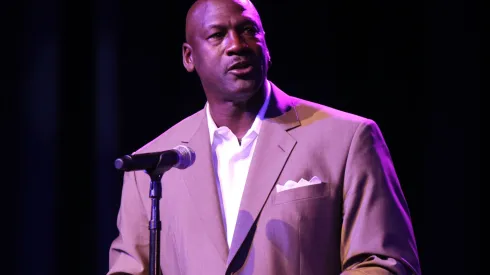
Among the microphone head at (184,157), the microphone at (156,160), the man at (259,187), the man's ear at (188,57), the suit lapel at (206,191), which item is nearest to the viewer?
the microphone at (156,160)

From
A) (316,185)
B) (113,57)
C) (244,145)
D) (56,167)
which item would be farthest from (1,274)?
(316,185)

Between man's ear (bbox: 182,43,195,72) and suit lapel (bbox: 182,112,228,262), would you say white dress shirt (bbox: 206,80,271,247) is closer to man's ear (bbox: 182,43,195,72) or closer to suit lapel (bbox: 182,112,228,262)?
suit lapel (bbox: 182,112,228,262)

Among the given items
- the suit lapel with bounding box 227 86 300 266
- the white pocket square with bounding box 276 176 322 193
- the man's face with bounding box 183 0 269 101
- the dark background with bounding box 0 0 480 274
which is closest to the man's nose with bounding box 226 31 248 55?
the man's face with bounding box 183 0 269 101

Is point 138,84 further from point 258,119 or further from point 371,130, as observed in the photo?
point 371,130

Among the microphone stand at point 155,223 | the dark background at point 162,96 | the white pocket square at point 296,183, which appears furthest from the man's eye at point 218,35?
the dark background at point 162,96

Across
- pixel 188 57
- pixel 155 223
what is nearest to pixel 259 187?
pixel 155 223

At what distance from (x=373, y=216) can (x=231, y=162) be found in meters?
0.68

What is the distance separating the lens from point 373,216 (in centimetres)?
243

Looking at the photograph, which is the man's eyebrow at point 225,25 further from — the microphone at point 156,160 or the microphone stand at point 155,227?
the microphone stand at point 155,227

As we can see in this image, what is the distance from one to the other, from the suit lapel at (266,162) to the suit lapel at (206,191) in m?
0.09

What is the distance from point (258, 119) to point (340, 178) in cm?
48

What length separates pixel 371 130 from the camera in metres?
2.62

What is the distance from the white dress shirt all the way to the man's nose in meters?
0.25

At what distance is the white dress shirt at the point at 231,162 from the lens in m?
2.67
